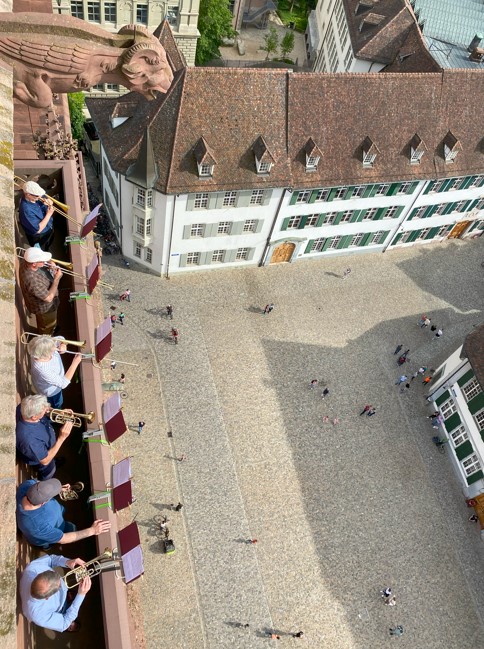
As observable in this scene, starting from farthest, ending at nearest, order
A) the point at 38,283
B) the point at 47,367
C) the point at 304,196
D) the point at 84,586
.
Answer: the point at 304,196
the point at 38,283
the point at 47,367
the point at 84,586

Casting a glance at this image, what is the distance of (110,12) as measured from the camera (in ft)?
125

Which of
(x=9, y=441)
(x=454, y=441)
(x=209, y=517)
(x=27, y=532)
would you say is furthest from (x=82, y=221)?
(x=454, y=441)

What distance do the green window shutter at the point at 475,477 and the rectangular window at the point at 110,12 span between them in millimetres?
42247

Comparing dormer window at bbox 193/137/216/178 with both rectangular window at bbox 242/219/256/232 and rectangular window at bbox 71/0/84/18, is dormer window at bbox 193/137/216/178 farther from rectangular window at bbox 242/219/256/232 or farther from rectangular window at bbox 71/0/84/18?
rectangular window at bbox 71/0/84/18

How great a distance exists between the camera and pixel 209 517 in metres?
26.3

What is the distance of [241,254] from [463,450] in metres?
20.2

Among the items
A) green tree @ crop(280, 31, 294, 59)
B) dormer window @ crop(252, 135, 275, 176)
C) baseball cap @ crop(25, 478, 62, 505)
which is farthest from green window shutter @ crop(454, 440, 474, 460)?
green tree @ crop(280, 31, 294, 59)

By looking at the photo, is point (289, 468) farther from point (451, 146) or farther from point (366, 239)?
point (451, 146)

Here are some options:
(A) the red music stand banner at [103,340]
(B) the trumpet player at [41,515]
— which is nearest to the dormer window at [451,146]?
(A) the red music stand banner at [103,340]

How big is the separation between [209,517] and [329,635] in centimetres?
828

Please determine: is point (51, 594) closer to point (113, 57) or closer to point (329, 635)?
point (113, 57)

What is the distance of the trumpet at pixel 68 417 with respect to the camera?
316 inches

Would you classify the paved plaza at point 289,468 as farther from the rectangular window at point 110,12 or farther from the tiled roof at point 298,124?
the rectangular window at point 110,12

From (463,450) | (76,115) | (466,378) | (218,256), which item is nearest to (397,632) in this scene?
(463,450)
